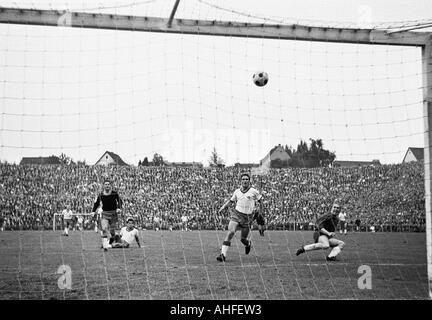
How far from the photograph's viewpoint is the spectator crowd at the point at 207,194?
2950 centimetres

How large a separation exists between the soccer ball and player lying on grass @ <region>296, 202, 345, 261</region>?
4691 millimetres

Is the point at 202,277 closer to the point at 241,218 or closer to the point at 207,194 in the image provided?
the point at 241,218

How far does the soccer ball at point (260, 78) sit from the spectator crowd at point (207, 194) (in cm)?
2125

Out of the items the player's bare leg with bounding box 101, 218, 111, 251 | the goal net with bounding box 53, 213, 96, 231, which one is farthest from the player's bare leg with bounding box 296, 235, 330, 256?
the goal net with bounding box 53, 213, 96, 231

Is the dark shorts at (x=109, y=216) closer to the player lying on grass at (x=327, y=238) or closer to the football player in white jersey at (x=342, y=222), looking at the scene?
the player lying on grass at (x=327, y=238)

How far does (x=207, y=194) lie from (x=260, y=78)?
2451 cm

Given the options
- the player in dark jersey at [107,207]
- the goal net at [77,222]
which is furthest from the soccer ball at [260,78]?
the goal net at [77,222]

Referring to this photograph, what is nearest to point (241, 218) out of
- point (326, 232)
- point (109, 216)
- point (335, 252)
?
point (326, 232)

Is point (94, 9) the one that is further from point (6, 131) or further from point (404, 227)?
point (404, 227)

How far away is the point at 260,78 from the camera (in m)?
9.16

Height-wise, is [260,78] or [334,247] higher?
[260,78]

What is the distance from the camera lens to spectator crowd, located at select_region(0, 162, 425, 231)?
29500 millimetres

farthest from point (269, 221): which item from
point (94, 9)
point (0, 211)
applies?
point (94, 9)

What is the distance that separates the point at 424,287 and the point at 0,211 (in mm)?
25085
